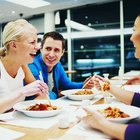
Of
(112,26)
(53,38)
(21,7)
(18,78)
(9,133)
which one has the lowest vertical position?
(9,133)

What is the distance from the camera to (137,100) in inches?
71.2

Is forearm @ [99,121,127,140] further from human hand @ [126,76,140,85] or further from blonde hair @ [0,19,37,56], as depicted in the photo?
human hand @ [126,76,140,85]

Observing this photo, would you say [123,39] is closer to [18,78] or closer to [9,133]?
[18,78]

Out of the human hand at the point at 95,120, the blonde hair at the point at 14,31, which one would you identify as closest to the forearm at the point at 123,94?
the human hand at the point at 95,120

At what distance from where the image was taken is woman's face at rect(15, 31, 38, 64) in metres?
1.99

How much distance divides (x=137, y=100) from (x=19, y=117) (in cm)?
90

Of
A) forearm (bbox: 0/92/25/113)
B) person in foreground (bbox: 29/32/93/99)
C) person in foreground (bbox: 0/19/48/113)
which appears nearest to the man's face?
person in foreground (bbox: 29/32/93/99)

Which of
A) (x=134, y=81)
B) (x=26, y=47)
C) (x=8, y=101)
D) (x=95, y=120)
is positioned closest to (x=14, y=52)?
(x=26, y=47)

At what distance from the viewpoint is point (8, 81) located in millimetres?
2012

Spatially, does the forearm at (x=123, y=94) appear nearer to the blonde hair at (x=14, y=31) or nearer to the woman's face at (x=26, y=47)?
the woman's face at (x=26, y=47)

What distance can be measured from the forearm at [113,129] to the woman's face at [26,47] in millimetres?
1071

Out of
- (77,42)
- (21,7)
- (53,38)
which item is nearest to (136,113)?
(53,38)

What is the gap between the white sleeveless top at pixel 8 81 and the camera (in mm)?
1949

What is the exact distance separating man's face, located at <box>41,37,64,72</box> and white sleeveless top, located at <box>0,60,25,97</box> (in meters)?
0.56
